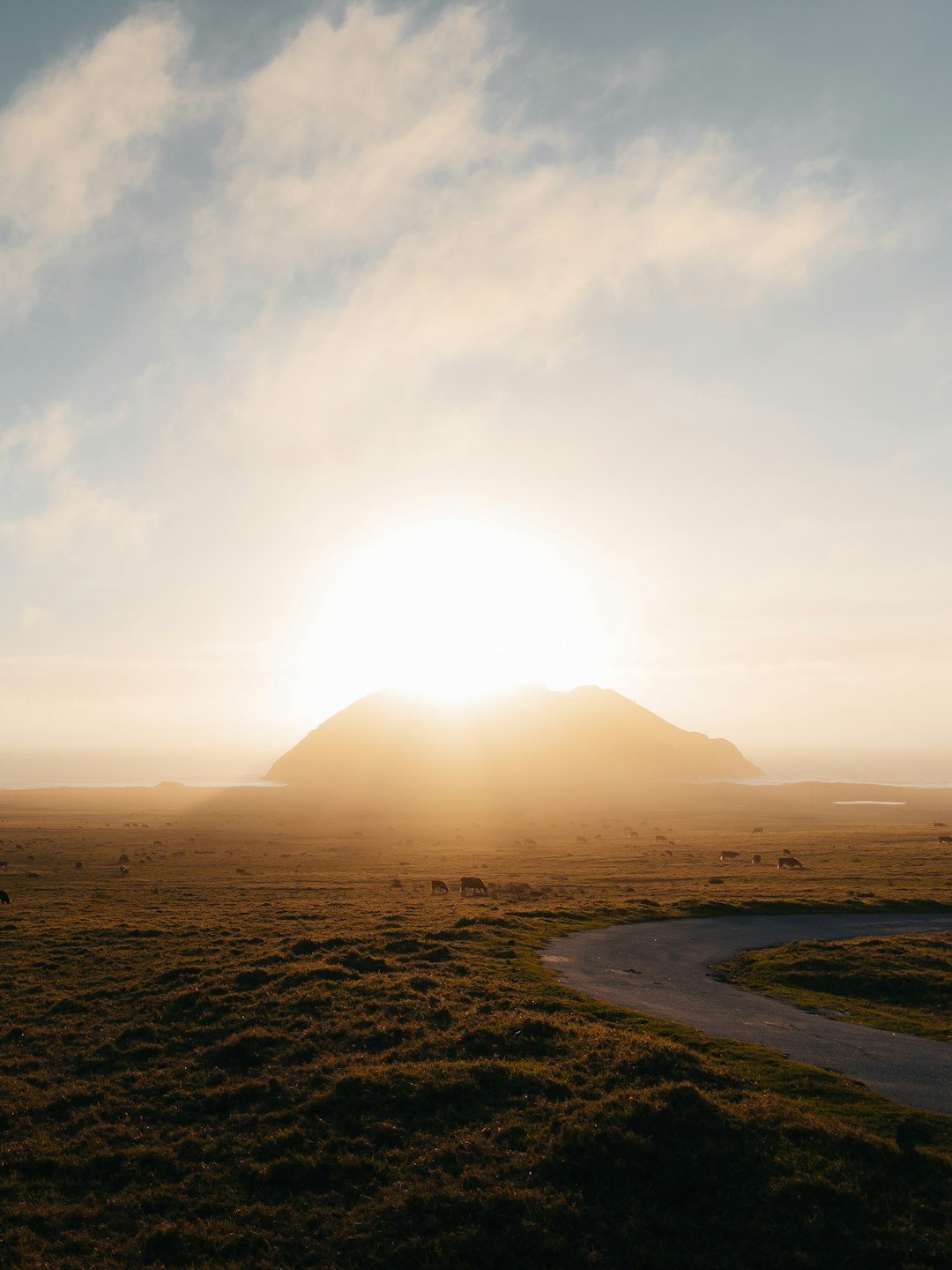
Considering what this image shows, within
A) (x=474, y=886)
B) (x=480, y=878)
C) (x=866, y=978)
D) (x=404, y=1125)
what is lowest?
(x=480, y=878)

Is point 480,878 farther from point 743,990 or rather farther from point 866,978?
point 866,978

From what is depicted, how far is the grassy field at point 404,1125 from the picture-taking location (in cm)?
1269

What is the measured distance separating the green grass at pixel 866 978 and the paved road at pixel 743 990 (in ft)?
3.97

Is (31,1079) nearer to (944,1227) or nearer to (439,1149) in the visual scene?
(439,1149)

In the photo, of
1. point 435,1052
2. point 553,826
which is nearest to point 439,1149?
point 435,1052

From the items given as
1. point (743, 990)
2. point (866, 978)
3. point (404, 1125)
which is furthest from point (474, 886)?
point (404, 1125)

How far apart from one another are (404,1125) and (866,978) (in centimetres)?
2330

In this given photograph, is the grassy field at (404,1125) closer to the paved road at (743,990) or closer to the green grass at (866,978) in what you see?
the paved road at (743,990)

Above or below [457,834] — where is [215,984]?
above

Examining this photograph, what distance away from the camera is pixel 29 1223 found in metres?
13.7

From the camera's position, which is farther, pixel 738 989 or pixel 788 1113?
pixel 738 989

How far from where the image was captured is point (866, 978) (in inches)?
1203

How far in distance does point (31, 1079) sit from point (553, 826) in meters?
137

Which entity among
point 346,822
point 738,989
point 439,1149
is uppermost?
point 439,1149
